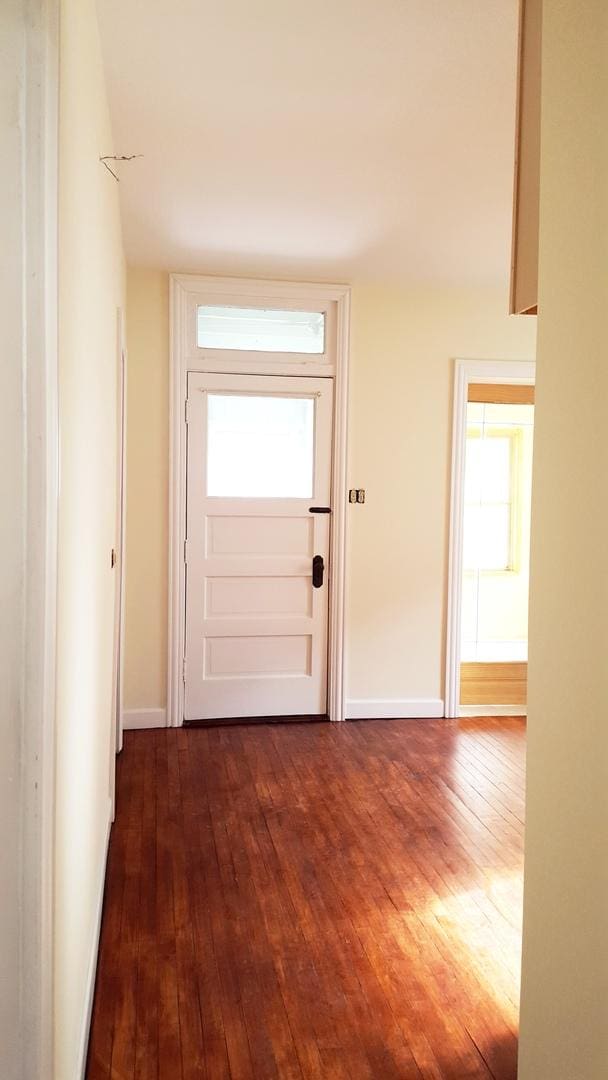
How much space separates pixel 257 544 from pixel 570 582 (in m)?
3.66

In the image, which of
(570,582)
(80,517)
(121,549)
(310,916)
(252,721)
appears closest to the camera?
(570,582)

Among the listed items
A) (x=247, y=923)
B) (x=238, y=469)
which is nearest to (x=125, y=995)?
(x=247, y=923)

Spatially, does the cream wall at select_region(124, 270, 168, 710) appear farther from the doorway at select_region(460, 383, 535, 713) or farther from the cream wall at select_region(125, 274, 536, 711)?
the doorway at select_region(460, 383, 535, 713)

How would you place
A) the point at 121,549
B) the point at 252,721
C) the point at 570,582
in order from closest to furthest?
the point at 570,582 → the point at 121,549 → the point at 252,721

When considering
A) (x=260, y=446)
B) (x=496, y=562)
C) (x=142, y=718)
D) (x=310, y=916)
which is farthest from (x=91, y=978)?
(x=496, y=562)

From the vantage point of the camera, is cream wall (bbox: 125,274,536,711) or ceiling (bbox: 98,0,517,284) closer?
ceiling (bbox: 98,0,517,284)

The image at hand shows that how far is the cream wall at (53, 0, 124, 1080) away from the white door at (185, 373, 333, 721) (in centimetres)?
203

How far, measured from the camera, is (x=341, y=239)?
420 cm

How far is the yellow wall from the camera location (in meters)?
1.43

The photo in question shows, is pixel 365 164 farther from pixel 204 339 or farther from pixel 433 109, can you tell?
pixel 204 339

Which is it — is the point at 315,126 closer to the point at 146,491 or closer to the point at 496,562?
the point at 146,491

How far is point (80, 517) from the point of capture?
75.7 inches

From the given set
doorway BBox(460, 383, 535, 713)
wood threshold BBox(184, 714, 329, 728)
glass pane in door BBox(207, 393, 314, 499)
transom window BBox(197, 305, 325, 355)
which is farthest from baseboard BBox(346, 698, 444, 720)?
transom window BBox(197, 305, 325, 355)

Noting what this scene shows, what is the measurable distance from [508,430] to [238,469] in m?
1.79
